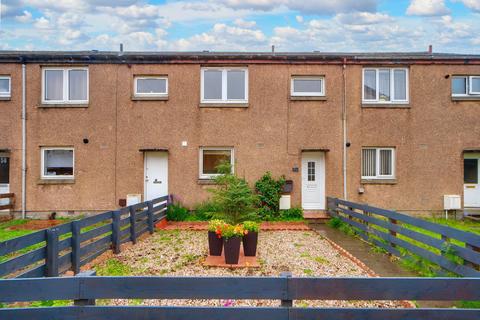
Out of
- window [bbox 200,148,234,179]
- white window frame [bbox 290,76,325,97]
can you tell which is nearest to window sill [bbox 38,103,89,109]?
window [bbox 200,148,234,179]

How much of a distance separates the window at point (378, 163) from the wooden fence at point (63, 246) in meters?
8.79

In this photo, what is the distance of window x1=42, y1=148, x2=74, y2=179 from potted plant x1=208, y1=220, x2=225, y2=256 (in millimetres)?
A: 8690

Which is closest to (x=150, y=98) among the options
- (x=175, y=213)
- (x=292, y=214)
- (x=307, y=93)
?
(x=175, y=213)

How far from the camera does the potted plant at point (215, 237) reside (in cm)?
796

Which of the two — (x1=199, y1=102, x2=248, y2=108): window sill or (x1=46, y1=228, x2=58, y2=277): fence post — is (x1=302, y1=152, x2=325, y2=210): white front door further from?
(x1=46, y1=228, x2=58, y2=277): fence post

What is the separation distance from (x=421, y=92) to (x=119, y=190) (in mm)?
12255

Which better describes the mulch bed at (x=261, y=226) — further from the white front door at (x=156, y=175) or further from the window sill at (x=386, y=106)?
the window sill at (x=386, y=106)

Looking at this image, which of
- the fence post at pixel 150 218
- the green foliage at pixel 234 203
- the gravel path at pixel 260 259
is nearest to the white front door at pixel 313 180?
the gravel path at pixel 260 259

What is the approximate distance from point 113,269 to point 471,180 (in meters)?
14.3

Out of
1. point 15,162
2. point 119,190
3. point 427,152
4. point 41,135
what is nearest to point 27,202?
point 15,162

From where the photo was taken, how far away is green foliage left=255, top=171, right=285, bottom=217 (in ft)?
46.2

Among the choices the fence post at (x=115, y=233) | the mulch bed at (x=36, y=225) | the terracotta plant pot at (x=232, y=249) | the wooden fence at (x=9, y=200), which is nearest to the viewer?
the terracotta plant pot at (x=232, y=249)

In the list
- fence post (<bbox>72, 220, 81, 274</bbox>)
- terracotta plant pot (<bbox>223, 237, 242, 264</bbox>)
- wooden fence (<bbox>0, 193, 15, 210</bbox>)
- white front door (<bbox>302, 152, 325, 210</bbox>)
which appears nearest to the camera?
fence post (<bbox>72, 220, 81, 274</bbox>)

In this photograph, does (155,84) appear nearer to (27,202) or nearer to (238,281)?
(27,202)
